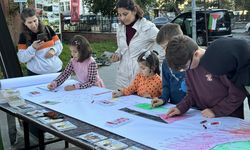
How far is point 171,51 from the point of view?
Answer: 2.11 meters

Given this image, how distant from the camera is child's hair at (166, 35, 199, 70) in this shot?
6.87ft

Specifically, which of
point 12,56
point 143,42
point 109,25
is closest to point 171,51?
point 143,42

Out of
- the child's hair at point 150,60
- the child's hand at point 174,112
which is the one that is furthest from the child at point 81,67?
the child's hand at point 174,112

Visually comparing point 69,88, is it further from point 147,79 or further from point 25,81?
point 147,79

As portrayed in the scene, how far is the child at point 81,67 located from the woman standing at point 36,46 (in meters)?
0.38

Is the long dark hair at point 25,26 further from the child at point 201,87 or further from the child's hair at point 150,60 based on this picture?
the child at point 201,87

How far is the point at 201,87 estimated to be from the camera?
234 centimetres

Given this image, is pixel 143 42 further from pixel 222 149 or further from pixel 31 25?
pixel 222 149

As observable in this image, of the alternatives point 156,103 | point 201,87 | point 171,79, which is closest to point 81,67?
point 171,79

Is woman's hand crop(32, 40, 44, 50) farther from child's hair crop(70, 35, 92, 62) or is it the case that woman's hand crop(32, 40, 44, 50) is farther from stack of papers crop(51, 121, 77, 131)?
stack of papers crop(51, 121, 77, 131)

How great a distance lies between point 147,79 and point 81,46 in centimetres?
73

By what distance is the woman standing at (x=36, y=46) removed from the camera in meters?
3.68

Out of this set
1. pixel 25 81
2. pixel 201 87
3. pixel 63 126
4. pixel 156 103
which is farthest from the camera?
pixel 25 81

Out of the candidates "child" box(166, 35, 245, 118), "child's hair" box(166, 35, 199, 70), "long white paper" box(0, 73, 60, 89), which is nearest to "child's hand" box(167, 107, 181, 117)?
"child" box(166, 35, 245, 118)
